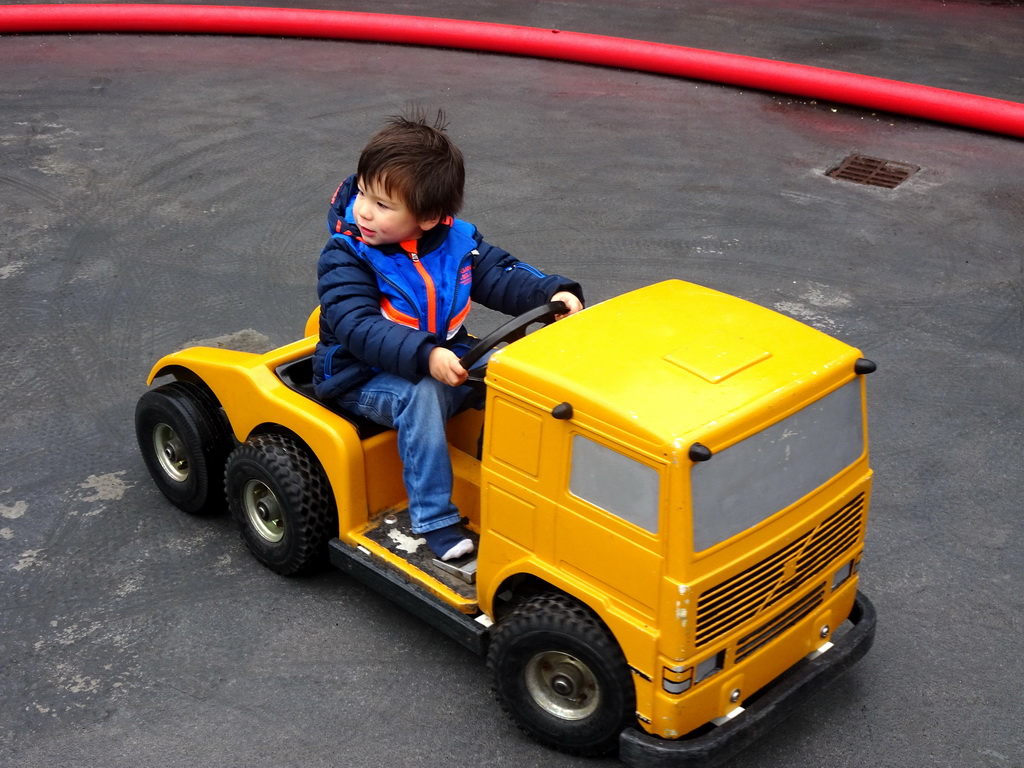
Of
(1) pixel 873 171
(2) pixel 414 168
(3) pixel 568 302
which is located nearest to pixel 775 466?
(3) pixel 568 302

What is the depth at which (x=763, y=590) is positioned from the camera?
339 cm

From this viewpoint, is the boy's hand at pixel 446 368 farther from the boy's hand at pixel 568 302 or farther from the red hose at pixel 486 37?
the red hose at pixel 486 37

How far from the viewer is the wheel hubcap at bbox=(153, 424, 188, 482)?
4.89 metres

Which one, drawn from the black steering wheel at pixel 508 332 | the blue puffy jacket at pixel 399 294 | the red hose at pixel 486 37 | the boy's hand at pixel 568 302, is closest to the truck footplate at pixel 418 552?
the blue puffy jacket at pixel 399 294

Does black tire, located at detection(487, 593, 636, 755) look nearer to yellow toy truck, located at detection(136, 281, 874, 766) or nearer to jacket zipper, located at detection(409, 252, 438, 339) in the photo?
yellow toy truck, located at detection(136, 281, 874, 766)

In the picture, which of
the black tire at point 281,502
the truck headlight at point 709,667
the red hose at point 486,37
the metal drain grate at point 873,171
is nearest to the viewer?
the truck headlight at point 709,667

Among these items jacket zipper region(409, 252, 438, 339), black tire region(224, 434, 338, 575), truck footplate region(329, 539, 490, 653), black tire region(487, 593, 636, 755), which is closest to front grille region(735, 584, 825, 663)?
black tire region(487, 593, 636, 755)

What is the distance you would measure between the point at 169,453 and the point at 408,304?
1573 mm

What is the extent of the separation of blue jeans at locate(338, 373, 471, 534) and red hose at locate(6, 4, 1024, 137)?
7.21 m

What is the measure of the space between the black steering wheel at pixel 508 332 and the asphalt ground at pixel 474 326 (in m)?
1.19

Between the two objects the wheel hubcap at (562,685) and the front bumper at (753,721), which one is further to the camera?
the wheel hubcap at (562,685)

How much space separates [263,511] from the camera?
448 centimetres

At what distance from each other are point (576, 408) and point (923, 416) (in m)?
3.17

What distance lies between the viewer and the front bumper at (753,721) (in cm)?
335
